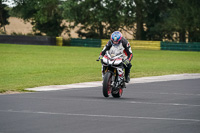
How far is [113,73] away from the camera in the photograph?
14406mm

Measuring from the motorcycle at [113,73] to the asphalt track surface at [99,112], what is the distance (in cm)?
27

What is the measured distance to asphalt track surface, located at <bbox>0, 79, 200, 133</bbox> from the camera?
9188 millimetres

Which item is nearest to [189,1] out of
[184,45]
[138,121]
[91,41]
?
[184,45]

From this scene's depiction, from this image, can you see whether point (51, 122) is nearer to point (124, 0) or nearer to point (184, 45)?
point (184, 45)

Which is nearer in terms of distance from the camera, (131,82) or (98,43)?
(131,82)

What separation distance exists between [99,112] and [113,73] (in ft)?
10.4

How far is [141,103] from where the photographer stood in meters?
13.3

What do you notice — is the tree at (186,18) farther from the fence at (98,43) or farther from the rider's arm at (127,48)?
the rider's arm at (127,48)

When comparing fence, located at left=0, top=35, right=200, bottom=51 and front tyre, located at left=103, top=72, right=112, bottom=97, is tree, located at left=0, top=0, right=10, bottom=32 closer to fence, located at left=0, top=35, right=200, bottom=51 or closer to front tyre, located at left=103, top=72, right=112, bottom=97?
fence, located at left=0, top=35, right=200, bottom=51

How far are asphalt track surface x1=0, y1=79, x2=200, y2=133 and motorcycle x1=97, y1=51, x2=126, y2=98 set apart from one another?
0.89 ft

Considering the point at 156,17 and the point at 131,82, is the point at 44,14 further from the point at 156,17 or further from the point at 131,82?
the point at 131,82

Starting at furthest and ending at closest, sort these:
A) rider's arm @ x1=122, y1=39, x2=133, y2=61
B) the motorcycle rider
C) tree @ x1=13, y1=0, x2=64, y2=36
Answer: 1. tree @ x1=13, y1=0, x2=64, y2=36
2. rider's arm @ x1=122, y1=39, x2=133, y2=61
3. the motorcycle rider

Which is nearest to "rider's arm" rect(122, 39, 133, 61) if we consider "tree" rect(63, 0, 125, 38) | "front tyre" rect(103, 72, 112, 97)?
"front tyre" rect(103, 72, 112, 97)

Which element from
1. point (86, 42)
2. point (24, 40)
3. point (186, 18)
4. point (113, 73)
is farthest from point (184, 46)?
point (113, 73)
